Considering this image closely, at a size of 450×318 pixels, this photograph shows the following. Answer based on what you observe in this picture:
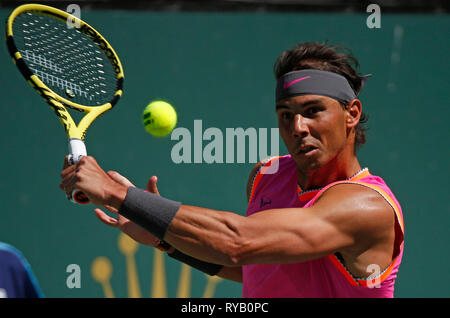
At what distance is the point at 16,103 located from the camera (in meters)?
4.06

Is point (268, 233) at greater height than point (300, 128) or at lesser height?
lesser

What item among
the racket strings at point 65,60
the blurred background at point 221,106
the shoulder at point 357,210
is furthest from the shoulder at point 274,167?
the blurred background at point 221,106

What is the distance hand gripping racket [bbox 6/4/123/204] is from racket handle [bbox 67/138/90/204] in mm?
212

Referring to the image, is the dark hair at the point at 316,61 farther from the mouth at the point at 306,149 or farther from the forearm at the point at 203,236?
the forearm at the point at 203,236

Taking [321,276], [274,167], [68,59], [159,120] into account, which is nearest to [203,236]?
[321,276]

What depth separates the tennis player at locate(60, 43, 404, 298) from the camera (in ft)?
5.54

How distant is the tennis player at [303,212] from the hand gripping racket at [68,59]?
1.72 feet

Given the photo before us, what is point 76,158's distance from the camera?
6.32 feet

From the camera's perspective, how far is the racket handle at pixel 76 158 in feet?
5.90

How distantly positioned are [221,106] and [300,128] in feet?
6.96
